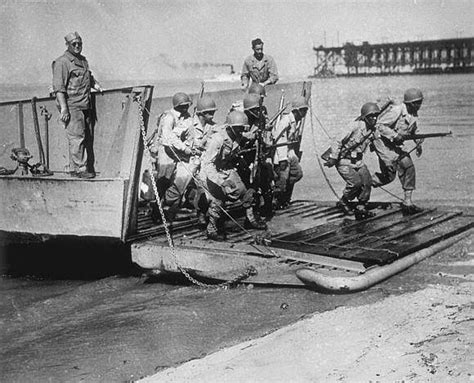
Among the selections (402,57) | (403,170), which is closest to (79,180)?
(403,170)

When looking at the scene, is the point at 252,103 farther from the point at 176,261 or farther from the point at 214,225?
the point at 176,261

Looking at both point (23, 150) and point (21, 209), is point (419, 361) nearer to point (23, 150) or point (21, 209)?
point (21, 209)

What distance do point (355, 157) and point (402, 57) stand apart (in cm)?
7764

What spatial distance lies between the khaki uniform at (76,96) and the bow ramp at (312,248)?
4.18ft

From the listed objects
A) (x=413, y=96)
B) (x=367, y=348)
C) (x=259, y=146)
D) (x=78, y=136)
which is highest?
(x=413, y=96)

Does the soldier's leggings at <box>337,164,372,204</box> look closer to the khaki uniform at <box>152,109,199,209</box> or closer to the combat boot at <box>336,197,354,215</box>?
the combat boot at <box>336,197,354,215</box>

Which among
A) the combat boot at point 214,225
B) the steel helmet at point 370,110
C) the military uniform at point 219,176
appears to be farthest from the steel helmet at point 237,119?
the steel helmet at point 370,110

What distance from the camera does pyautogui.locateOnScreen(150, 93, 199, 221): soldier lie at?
27.2ft

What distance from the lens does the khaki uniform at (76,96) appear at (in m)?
8.29

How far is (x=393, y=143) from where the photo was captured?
28.0ft

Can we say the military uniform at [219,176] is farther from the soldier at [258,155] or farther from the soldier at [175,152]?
the soldier at [175,152]

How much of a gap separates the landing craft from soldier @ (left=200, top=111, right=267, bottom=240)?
1.13ft

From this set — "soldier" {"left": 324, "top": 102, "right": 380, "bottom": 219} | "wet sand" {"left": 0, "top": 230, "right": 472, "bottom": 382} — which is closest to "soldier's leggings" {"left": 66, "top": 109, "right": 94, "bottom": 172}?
"wet sand" {"left": 0, "top": 230, "right": 472, "bottom": 382}

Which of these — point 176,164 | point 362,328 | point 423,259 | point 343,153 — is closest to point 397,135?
point 343,153
